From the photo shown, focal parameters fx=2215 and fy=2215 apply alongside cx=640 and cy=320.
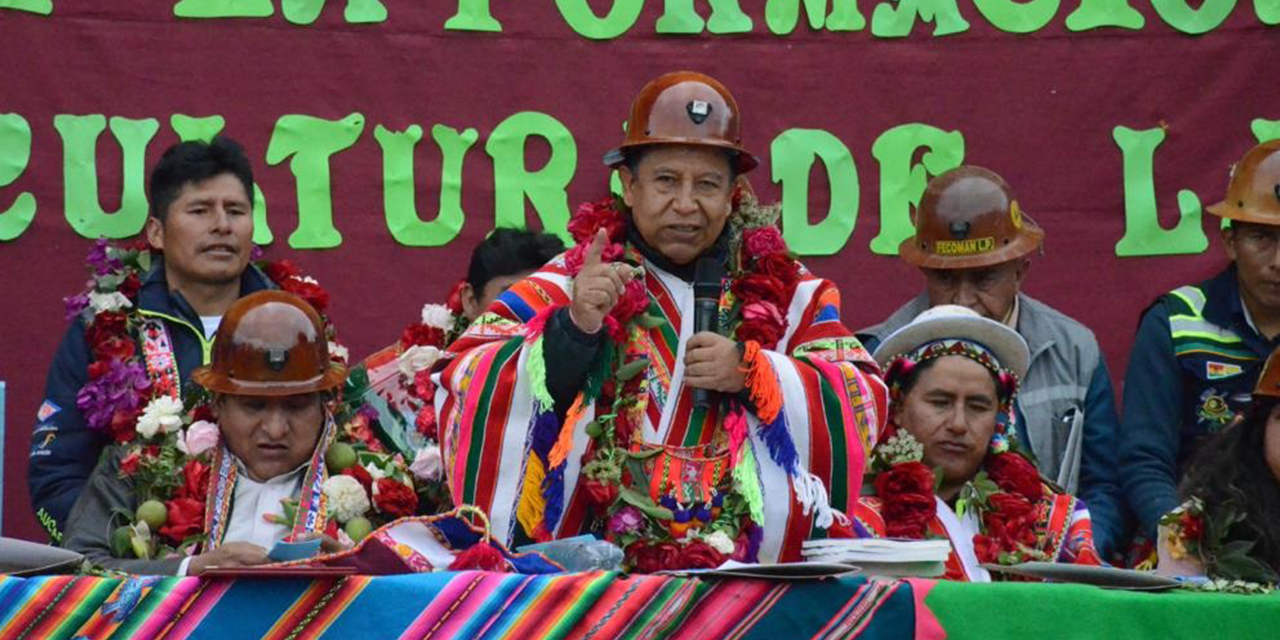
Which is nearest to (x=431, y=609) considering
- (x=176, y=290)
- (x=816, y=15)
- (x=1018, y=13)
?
(x=176, y=290)

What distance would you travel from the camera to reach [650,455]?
4.68 meters

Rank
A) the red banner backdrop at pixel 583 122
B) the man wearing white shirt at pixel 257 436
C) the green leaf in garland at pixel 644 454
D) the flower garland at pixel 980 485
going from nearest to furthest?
the green leaf in garland at pixel 644 454
the flower garland at pixel 980 485
the man wearing white shirt at pixel 257 436
the red banner backdrop at pixel 583 122

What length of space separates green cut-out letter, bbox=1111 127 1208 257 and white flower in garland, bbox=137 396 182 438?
3.27 m

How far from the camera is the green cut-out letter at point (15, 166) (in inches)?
269

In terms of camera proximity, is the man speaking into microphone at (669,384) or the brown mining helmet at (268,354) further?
the brown mining helmet at (268,354)

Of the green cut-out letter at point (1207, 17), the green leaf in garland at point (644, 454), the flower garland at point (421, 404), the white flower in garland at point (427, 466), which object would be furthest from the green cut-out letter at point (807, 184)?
the green leaf in garland at point (644, 454)

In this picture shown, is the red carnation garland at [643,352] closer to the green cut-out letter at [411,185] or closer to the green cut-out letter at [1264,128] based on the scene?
the green cut-out letter at [411,185]

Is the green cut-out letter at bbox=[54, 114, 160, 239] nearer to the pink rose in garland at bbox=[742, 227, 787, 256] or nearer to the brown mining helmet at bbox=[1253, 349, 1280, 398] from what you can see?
the pink rose in garland at bbox=[742, 227, 787, 256]

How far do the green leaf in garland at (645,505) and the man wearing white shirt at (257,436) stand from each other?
40.9 inches

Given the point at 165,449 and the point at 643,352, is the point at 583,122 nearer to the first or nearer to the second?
the point at 165,449

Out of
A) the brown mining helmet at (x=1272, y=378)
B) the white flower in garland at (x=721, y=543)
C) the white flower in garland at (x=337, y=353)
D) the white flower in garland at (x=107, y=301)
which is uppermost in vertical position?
the white flower in garland at (x=107, y=301)

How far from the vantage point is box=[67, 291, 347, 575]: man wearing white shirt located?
536 cm

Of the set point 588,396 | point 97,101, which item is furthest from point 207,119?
point 588,396

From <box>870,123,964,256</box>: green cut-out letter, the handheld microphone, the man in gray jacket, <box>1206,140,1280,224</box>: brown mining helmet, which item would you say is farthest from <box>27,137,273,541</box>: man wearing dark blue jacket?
<box>1206,140,1280,224</box>: brown mining helmet
